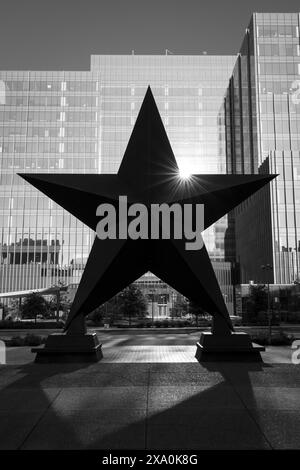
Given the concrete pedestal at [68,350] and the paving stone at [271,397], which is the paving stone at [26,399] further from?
the paving stone at [271,397]

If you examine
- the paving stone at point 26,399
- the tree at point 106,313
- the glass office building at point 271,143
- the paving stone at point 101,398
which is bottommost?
the tree at point 106,313

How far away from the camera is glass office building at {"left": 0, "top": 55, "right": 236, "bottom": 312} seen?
8381cm

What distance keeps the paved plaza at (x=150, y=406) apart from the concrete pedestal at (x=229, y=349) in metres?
0.65

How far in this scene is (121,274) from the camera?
13.5 metres

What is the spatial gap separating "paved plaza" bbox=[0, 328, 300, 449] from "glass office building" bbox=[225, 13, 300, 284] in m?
60.2

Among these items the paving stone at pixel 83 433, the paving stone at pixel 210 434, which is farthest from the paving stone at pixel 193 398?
the paving stone at pixel 83 433

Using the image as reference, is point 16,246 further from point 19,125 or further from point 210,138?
point 210,138

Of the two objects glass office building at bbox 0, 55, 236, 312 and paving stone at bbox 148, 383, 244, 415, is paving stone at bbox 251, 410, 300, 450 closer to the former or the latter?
paving stone at bbox 148, 383, 244, 415

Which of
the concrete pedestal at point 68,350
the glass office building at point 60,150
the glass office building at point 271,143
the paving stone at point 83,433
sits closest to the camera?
the paving stone at point 83,433

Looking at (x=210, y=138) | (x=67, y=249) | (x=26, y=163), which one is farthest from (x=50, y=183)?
(x=210, y=138)

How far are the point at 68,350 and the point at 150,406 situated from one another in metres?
5.49

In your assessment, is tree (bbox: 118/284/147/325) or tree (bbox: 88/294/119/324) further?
tree (bbox: 118/284/147/325)

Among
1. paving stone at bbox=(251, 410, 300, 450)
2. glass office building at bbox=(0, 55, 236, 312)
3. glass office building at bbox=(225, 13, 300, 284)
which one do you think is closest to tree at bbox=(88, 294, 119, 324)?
glass office building at bbox=(225, 13, 300, 284)

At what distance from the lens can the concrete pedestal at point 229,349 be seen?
1205 cm
